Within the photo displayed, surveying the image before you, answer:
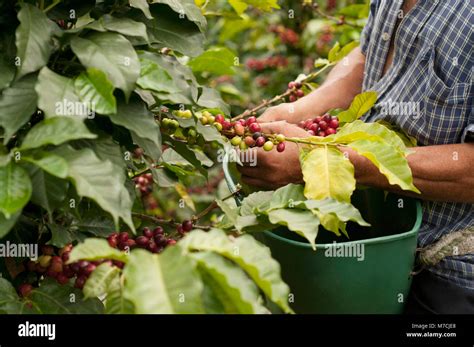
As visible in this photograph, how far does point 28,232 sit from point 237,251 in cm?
39

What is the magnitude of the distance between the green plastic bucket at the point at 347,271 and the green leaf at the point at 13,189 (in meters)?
0.43

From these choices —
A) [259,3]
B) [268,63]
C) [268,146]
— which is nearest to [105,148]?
[268,146]

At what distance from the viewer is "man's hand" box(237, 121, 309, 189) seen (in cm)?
119

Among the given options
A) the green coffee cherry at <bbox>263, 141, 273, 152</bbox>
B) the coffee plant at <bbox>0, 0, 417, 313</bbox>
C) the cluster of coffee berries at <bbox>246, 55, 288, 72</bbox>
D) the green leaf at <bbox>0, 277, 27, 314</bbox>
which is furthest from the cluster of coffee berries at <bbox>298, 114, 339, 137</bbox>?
the cluster of coffee berries at <bbox>246, 55, 288, 72</bbox>

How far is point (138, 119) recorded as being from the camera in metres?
0.89

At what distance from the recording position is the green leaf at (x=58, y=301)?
3.09ft

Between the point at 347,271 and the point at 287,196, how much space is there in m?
0.16

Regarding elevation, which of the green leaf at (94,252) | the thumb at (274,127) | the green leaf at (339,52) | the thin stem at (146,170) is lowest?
the thin stem at (146,170)

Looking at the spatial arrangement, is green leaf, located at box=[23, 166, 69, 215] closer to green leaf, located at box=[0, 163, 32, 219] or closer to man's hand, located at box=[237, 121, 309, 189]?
green leaf, located at box=[0, 163, 32, 219]

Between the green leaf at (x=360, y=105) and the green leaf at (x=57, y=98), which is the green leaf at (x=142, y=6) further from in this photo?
the green leaf at (x=360, y=105)

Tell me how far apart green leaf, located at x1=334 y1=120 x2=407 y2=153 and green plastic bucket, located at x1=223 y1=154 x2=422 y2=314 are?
0.50ft

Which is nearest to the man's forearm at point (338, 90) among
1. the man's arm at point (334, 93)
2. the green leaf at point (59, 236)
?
the man's arm at point (334, 93)
